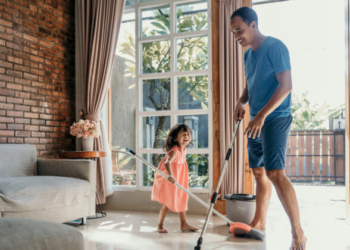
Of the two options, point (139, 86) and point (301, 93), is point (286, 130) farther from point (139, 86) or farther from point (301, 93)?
point (301, 93)

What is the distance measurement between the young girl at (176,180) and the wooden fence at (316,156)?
4379mm

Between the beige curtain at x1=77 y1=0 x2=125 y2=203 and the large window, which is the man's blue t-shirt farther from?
the beige curtain at x1=77 y1=0 x2=125 y2=203

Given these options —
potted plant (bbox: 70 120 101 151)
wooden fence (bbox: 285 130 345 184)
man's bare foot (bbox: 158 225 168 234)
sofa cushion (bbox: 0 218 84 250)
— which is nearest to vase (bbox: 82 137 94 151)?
potted plant (bbox: 70 120 101 151)

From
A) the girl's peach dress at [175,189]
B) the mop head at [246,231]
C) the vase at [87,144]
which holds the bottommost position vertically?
the mop head at [246,231]

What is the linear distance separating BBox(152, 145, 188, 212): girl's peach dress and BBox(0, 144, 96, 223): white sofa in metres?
0.66

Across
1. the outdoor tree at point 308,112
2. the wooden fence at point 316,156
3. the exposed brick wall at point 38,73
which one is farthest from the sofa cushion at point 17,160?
the outdoor tree at point 308,112

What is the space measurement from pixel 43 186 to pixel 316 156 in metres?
5.45

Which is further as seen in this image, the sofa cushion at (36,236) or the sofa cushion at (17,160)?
the sofa cushion at (17,160)

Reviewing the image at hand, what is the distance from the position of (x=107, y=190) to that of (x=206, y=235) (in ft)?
5.26

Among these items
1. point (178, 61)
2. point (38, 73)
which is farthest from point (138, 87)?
point (38, 73)

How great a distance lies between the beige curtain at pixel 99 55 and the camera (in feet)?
13.6

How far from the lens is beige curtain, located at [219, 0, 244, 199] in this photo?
3.64 m

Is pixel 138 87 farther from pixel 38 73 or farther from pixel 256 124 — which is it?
pixel 256 124

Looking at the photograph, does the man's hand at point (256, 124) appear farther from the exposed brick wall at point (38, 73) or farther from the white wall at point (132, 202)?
the exposed brick wall at point (38, 73)
